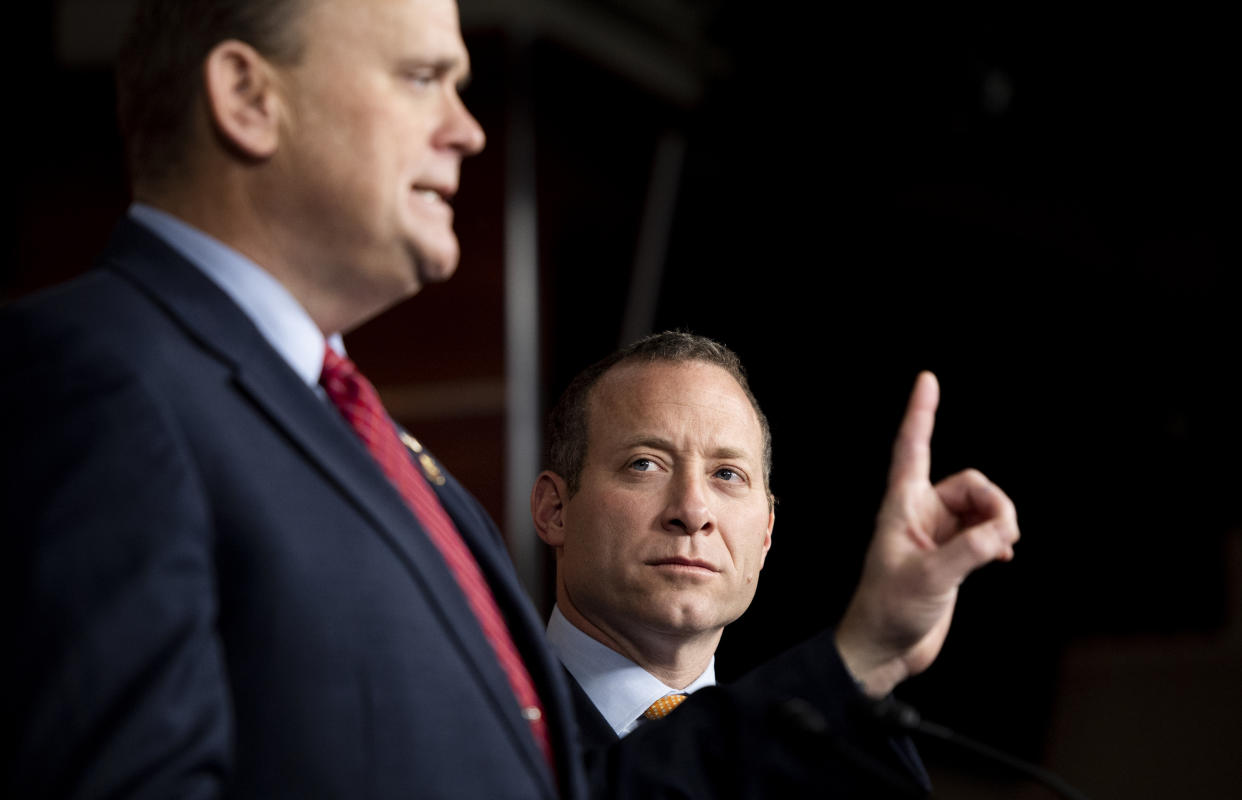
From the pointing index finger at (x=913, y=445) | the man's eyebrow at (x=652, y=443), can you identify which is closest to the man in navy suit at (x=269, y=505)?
the pointing index finger at (x=913, y=445)

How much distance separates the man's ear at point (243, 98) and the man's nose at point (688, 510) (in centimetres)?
72

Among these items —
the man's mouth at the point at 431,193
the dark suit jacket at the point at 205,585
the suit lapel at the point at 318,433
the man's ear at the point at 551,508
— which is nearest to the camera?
the dark suit jacket at the point at 205,585

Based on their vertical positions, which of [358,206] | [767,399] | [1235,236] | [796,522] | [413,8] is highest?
[1235,236]

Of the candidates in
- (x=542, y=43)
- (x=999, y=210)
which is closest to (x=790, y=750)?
(x=542, y=43)

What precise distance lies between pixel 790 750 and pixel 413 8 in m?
0.64

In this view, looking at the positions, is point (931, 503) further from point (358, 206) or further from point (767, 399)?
point (767, 399)

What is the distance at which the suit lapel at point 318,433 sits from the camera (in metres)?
0.93

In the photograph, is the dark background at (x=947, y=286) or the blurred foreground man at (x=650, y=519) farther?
the dark background at (x=947, y=286)

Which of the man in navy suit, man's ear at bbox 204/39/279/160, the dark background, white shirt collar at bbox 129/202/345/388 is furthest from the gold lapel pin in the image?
the dark background

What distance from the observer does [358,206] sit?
3.29 ft

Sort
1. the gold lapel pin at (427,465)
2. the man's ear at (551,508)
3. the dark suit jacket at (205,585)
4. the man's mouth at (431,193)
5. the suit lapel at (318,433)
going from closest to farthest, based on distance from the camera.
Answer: the dark suit jacket at (205,585) → the suit lapel at (318,433) → the man's mouth at (431,193) → the gold lapel pin at (427,465) → the man's ear at (551,508)

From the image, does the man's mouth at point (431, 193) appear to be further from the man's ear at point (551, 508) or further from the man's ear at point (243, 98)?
Result: the man's ear at point (551, 508)

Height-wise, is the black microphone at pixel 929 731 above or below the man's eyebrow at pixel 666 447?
below

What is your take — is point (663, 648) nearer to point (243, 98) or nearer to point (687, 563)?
point (687, 563)
